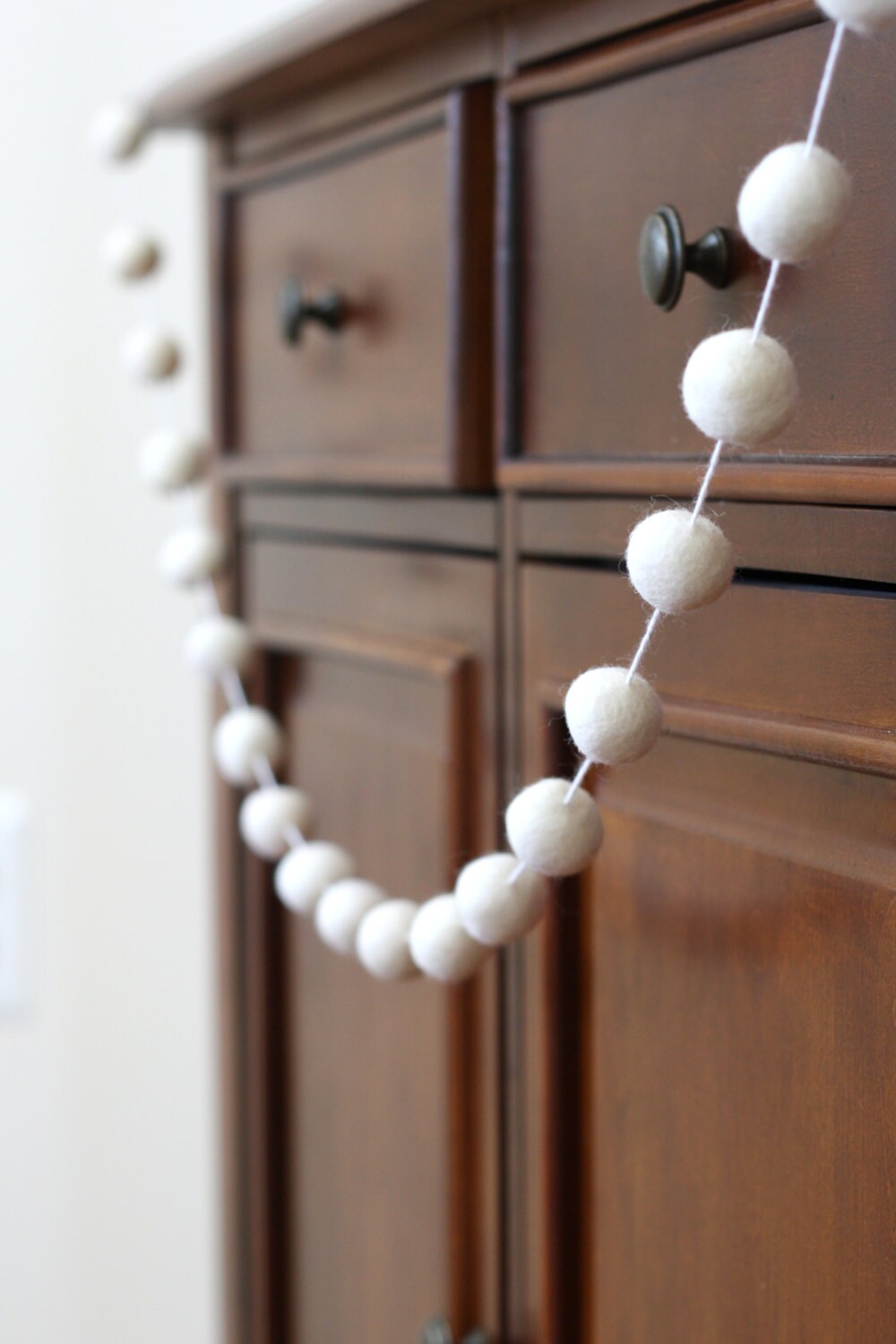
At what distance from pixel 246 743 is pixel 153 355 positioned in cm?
21

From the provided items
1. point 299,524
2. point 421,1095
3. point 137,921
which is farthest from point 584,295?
point 137,921

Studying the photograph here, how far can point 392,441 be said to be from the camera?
622 millimetres

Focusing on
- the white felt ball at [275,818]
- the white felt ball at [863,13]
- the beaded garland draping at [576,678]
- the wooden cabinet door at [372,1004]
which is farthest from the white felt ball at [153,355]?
the white felt ball at [863,13]

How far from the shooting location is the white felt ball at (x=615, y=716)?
0.42 meters

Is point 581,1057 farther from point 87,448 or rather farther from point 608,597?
point 87,448

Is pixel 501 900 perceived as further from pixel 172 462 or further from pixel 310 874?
pixel 172 462

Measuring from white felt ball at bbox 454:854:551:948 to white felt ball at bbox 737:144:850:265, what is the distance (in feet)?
0.69

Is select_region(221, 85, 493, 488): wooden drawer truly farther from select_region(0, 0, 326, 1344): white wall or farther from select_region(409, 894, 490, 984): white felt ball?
select_region(0, 0, 326, 1344): white wall

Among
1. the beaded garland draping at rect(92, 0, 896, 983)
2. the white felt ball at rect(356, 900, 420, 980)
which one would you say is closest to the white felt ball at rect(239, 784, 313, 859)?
the beaded garland draping at rect(92, 0, 896, 983)

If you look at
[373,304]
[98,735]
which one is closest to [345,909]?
[373,304]

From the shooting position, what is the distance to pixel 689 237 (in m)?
0.47

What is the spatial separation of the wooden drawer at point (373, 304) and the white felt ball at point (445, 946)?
163 millimetres

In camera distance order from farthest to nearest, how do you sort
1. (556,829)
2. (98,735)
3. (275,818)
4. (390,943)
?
(98,735)
(275,818)
(390,943)
(556,829)

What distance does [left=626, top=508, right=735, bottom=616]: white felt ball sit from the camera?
0.40 m
